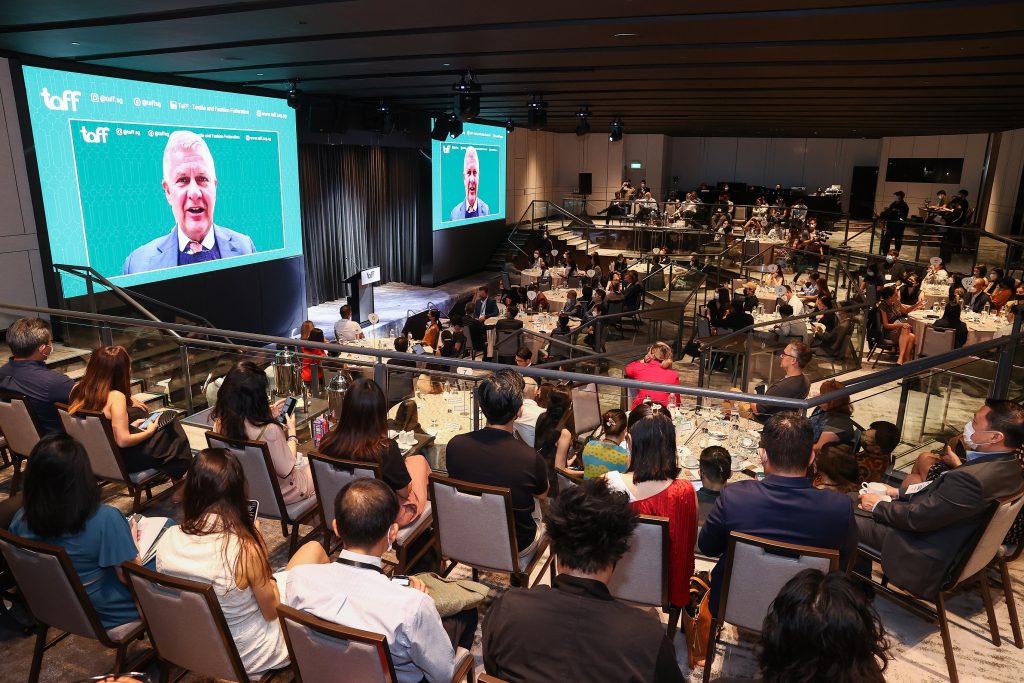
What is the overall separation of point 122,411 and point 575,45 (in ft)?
16.8

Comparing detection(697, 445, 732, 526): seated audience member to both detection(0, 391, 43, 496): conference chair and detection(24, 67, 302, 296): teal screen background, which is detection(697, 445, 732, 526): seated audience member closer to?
detection(0, 391, 43, 496): conference chair

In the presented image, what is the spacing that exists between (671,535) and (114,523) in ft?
7.42

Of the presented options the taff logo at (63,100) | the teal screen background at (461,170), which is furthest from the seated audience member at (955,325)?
the taff logo at (63,100)

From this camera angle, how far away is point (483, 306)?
12.6 m

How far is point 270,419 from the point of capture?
3.63 metres

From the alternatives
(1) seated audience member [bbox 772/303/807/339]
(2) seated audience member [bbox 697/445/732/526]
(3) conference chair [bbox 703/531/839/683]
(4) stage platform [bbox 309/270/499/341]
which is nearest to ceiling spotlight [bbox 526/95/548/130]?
(4) stage platform [bbox 309/270/499/341]

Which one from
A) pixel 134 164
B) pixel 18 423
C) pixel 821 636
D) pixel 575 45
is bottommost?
pixel 18 423

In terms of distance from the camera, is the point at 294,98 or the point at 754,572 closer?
the point at 754,572

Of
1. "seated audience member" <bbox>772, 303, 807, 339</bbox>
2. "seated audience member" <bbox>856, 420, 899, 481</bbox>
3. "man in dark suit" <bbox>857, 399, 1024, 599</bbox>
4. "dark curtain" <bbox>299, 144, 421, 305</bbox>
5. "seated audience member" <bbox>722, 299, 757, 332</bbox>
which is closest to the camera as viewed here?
"man in dark suit" <bbox>857, 399, 1024, 599</bbox>

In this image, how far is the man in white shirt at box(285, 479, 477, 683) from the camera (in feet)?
7.06

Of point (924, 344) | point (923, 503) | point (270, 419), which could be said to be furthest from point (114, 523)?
point (924, 344)

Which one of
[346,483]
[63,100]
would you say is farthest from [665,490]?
[63,100]

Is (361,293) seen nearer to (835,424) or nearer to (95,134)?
(95,134)

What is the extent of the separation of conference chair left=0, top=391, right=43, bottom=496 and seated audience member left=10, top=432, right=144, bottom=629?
1430 millimetres
